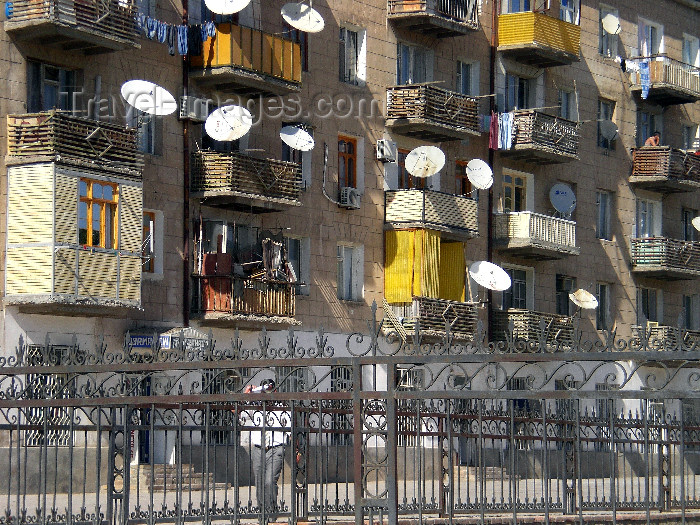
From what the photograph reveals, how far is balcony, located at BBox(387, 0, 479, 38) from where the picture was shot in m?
41.6

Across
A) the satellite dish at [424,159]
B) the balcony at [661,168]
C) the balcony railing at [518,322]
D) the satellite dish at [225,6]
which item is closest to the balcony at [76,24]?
the satellite dish at [225,6]

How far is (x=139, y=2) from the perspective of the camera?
34.6m

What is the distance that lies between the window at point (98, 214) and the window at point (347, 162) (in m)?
9.08

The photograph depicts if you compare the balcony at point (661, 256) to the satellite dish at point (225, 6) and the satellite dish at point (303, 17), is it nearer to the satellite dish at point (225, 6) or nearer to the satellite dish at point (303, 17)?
the satellite dish at point (303, 17)

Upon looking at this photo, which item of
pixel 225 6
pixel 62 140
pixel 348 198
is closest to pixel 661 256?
pixel 348 198

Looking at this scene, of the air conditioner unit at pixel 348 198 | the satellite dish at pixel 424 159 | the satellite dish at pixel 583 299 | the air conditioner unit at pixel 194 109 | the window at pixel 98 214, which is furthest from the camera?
the satellite dish at pixel 583 299

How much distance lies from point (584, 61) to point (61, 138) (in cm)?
2250

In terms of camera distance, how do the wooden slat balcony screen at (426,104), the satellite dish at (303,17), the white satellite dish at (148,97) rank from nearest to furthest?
1. the white satellite dish at (148,97)
2. the satellite dish at (303,17)
3. the wooden slat balcony screen at (426,104)

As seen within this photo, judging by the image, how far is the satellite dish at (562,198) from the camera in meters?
47.1

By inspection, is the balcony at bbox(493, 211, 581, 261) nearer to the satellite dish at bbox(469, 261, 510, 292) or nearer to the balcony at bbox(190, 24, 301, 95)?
the satellite dish at bbox(469, 261, 510, 292)

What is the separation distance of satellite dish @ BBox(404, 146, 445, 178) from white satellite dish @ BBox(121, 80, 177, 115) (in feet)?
29.2

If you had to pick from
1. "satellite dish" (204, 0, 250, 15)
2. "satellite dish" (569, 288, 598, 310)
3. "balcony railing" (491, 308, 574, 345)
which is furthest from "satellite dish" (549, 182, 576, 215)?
"satellite dish" (204, 0, 250, 15)

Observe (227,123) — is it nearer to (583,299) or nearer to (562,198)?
(562,198)

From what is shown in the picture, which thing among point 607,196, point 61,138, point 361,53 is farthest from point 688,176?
point 61,138
